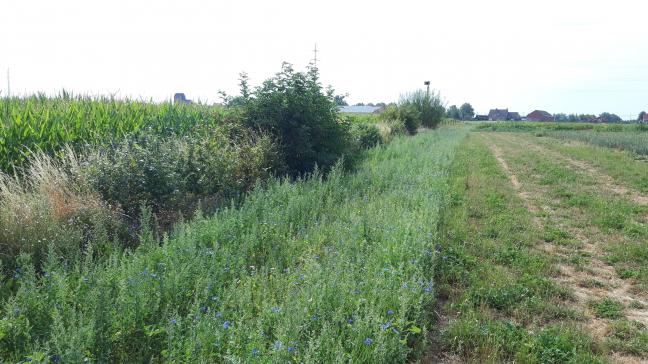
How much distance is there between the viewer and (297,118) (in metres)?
11.7

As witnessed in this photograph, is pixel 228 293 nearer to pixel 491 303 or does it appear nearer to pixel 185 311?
pixel 185 311

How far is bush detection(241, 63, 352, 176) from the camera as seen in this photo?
1142cm

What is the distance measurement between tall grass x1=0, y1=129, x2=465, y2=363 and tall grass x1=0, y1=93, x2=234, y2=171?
3.57 m

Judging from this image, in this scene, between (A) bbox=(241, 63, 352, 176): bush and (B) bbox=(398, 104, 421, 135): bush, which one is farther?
(B) bbox=(398, 104, 421, 135): bush

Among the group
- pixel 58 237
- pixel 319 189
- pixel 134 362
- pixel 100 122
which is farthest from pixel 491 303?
pixel 100 122

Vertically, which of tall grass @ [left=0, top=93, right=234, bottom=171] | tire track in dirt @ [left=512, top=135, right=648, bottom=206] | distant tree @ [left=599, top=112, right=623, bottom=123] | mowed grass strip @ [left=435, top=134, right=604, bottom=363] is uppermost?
distant tree @ [left=599, top=112, right=623, bottom=123]

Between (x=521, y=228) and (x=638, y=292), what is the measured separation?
2497 mm

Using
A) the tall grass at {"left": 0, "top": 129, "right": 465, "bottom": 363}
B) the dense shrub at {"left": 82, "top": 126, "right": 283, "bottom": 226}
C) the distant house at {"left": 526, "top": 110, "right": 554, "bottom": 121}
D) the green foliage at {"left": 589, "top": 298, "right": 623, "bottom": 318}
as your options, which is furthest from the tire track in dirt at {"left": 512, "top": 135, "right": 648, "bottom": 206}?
the distant house at {"left": 526, "top": 110, "right": 554, "bottom": 121}

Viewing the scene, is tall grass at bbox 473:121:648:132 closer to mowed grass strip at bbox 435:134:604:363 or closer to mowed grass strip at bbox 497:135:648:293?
mowed grass strip at bbox 497:135:648:293

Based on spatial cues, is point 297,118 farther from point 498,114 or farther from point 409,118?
point 498,114

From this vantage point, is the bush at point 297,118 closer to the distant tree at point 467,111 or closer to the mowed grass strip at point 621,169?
the mowed grass strip at point 621,169

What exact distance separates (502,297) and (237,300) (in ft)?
8.92

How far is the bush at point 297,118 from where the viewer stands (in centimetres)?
1142

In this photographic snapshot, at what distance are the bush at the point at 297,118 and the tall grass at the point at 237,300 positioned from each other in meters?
5.83
